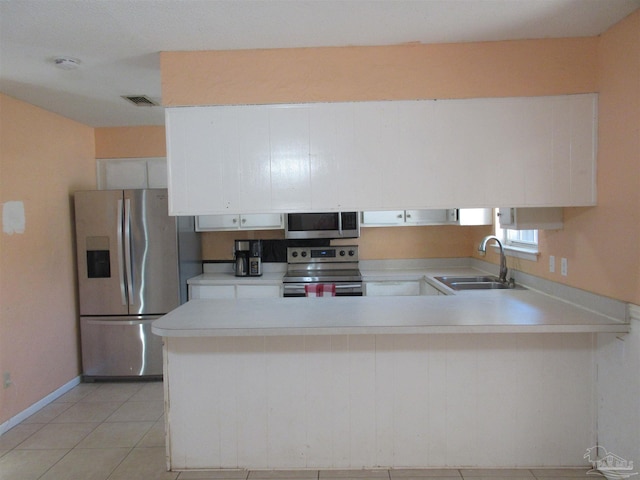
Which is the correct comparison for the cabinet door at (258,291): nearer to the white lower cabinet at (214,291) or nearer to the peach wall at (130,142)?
the white lower cabinet at (214,291)

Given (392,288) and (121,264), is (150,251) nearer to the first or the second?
(121,264)

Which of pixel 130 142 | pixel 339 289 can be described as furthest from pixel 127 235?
pixel 339 289

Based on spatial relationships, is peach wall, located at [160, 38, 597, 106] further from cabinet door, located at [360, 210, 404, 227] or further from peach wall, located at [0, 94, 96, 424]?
cabinet door, located at [360, 210, 404, 227]

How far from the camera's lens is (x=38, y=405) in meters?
3.22

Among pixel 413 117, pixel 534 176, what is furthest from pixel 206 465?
pixel 534 176

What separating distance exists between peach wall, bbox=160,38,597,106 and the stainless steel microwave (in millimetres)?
1970

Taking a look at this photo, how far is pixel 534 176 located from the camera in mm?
2225

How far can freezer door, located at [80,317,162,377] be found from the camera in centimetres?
368

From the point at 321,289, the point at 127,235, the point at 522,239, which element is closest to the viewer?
the point at 522,239

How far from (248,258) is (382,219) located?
145 cm

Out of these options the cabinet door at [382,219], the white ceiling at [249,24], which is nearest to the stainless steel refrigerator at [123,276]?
the white ceiling at [249,24]

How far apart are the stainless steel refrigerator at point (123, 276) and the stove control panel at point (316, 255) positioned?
123 centimetres

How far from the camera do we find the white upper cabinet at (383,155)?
7.26ft

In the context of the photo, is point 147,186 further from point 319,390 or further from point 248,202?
point 319,390
